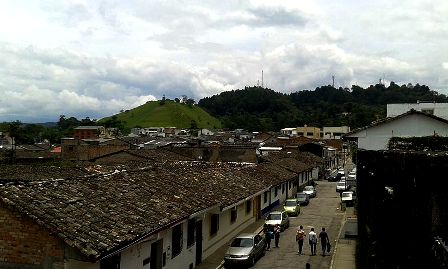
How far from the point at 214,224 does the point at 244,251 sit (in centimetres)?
341

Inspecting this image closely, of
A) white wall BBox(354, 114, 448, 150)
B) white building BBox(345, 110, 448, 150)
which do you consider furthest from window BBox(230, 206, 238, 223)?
white wall BBox(354, 114, 448, 150)

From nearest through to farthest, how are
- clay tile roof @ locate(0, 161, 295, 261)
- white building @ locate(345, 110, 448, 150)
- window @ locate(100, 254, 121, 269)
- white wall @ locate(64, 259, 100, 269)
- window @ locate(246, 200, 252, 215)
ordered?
white wall @ locate(64, 259, 100, 269), clay tile roof @ locate(0, 161, 295, 261), window @ locate(100, 254, 121, 269), white building @ locate(345, 110, 448, 150), window @ locate(246, 200, 252, 215)

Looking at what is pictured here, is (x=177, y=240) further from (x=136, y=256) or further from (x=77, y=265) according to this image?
(x=77, y=265)

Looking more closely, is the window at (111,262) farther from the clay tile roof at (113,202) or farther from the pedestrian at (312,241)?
the pedestrian at (312,241)

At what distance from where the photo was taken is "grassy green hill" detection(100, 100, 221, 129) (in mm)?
182250

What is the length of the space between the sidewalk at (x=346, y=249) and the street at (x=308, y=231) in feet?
1.45

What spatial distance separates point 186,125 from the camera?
181 m

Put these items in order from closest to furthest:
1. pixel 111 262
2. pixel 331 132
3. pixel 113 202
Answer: pixel 111 262 < pixel 113 202 < pixel 331 132

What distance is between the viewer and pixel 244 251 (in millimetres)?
22391

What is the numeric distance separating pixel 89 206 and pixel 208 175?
13.9 meters

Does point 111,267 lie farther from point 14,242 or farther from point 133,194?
point 133,194


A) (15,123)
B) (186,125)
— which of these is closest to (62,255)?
(15,123)

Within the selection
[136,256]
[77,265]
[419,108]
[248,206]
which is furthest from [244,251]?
[419,108]

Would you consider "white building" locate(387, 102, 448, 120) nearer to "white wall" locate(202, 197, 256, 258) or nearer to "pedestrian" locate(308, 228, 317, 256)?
"white wall" locate(202, 197, 256, 258)
